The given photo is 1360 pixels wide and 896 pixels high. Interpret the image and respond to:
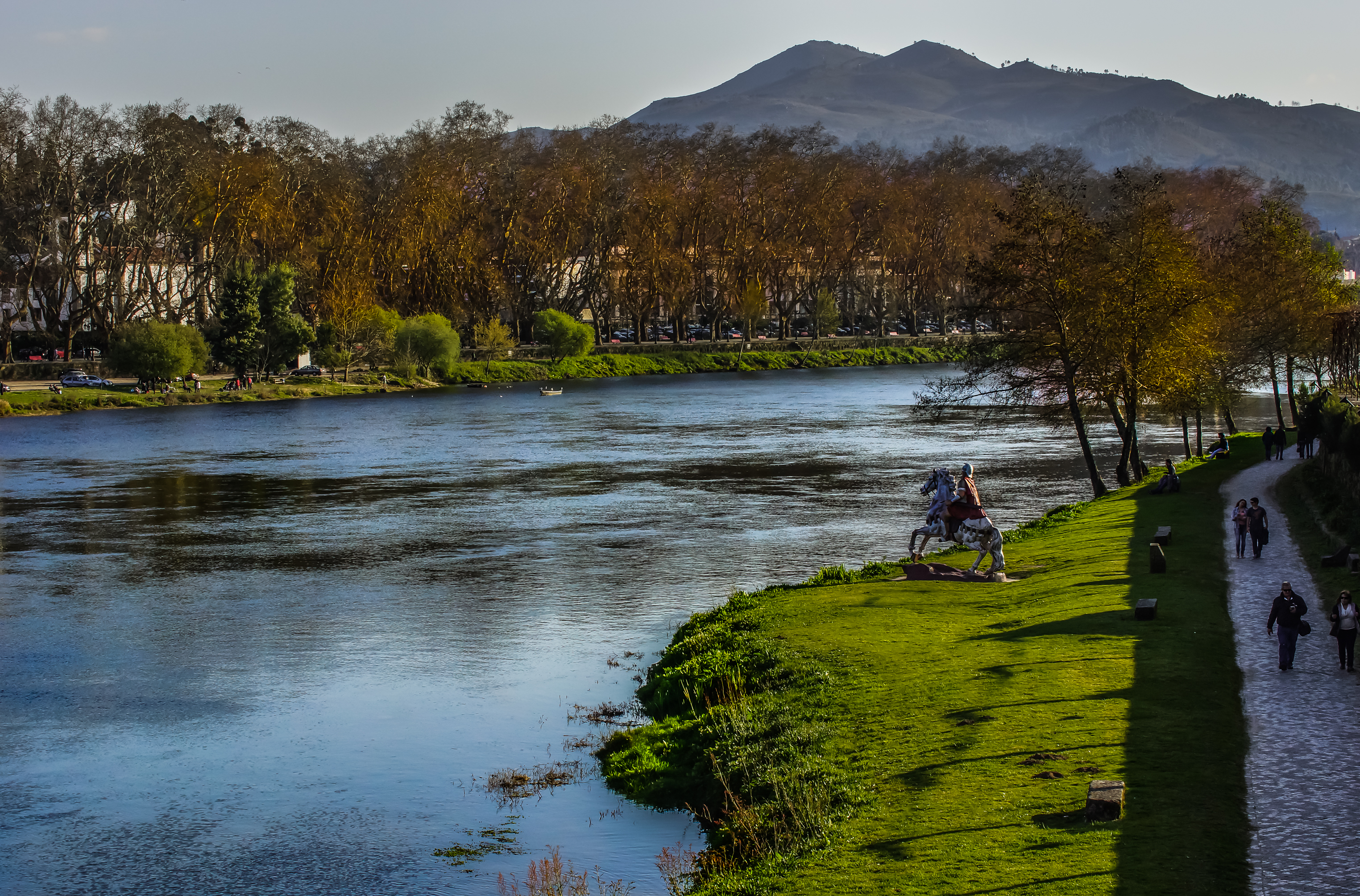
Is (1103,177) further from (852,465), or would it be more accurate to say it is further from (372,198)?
(852,465)

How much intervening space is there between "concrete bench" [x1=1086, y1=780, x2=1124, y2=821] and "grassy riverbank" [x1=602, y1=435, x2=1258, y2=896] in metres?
0.13

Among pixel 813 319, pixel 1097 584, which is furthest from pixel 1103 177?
pixel 1097 584

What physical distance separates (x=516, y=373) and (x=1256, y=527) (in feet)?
379

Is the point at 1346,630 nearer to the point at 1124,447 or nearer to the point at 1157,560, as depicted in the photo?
the point at 1157,560

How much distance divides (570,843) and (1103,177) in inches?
7573

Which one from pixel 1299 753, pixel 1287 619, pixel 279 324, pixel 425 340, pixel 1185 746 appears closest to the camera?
pixel 1299 753

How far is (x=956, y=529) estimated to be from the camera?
32.2 metres

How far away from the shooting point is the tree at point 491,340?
142625mm

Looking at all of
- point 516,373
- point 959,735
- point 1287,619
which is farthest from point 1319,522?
point 516,373

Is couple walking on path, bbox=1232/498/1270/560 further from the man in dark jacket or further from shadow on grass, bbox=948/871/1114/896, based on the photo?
shadow on grass, bbox=948/871/1114/896

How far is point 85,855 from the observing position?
63.1 feet

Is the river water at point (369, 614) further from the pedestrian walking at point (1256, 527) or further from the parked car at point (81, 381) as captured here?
the parked car at point (81, 381)

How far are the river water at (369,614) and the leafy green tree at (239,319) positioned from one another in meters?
31.6

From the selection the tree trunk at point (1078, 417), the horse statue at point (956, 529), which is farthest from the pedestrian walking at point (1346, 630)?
the tree trunk at point (1078, 417)
